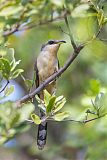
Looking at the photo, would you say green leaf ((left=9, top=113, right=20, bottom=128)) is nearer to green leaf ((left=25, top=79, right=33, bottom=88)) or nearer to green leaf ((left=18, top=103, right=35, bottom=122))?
green leaf ((left=18, top=103, right=35, bottom=122))

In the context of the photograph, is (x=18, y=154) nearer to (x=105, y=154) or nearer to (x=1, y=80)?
(x=105, y=154)

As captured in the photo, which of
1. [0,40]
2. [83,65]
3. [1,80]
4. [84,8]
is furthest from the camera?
[83,65]

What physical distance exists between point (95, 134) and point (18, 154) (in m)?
2.01

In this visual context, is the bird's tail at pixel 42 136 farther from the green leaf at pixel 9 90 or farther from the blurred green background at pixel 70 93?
the green leaf at pixel 9 90

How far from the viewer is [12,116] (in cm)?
183

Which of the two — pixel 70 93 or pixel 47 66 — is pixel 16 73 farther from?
pixel 70 93

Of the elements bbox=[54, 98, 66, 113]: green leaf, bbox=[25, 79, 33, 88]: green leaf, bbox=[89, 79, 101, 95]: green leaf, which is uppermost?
bbox=[54, 98, 66, 113]: green leaf

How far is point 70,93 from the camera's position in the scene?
666 cm

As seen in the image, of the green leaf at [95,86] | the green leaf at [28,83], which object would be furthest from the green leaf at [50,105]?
the green leaf at [95,86]

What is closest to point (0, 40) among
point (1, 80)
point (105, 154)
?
point (1, 80)

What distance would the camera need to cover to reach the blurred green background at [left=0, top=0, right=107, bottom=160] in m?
4.87

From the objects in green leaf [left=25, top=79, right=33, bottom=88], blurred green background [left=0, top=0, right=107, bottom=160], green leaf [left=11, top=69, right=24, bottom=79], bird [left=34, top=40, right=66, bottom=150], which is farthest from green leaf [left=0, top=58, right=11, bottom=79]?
blurred green background [left=0, top=0, right=107, bottom=160]

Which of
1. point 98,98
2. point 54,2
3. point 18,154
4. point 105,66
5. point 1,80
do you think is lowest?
point 18,154

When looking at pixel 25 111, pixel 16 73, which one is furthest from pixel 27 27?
pixel 25 111
